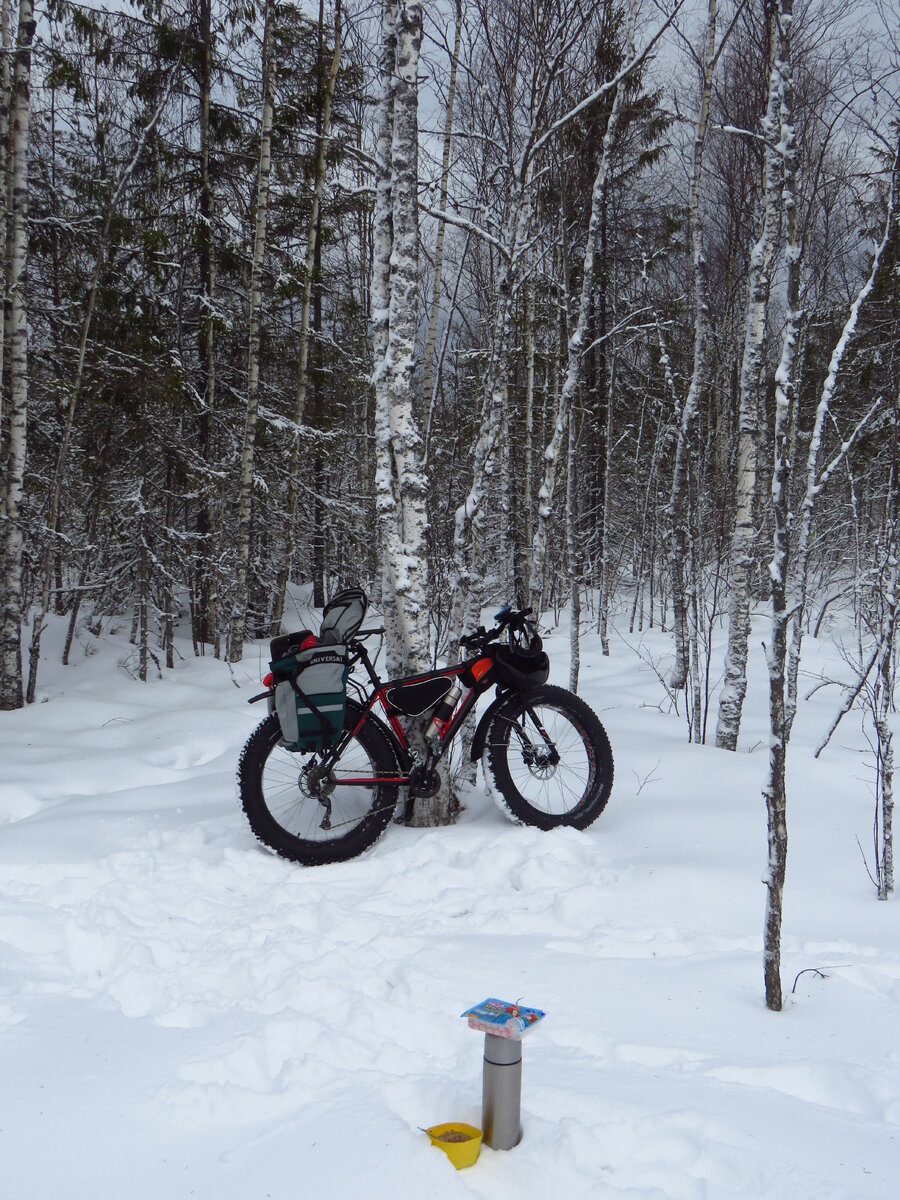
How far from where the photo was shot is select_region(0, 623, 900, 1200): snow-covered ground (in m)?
1.82

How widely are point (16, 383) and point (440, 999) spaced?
6291mm

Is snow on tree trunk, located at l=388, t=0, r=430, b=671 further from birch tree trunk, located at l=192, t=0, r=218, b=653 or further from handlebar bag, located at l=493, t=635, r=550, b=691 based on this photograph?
birch tree trunk, located at l=192, t=0, r=218, b=653

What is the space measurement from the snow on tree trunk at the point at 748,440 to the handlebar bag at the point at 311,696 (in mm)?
2992

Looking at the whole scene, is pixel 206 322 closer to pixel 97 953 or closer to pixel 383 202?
pixel 383 202

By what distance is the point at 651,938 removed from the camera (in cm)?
303

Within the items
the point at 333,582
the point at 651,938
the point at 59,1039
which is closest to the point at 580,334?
the point at 651,938

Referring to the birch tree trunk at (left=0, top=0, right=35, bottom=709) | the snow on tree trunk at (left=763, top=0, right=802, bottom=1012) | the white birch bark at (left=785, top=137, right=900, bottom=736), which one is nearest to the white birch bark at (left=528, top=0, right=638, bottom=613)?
the white birch bark at (left=785, top=137, right=900, bottom=736)

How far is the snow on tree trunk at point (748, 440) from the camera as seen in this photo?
542 centimetres

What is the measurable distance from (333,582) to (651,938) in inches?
576

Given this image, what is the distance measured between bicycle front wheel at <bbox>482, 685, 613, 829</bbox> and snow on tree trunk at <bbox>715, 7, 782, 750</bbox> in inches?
70.2

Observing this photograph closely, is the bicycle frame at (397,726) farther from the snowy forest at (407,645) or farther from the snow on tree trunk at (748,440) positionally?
the snow on tree trunk at (748,440)

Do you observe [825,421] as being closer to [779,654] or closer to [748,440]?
[748,440]

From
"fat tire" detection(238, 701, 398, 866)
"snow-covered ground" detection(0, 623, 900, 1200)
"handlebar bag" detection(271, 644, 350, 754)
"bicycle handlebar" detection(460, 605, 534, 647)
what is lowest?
"snow-covered ground" detection(0, 623, 900, 1200)

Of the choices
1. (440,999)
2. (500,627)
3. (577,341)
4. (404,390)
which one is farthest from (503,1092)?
(577,341)
